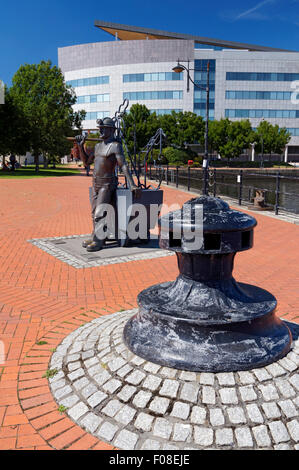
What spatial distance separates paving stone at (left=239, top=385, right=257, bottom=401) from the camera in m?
2.63

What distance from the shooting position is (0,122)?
32844 mm

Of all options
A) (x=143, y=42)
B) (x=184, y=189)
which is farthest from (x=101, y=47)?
(x=184, y=189)

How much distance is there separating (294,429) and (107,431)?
4.02 feet

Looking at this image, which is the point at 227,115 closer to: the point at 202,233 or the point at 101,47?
the point at 101,47

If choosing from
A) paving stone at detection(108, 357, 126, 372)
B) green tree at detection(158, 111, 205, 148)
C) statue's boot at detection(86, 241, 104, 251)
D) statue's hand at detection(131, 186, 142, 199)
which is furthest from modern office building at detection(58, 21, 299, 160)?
paving stone at detection(108, 357, 126, 372)

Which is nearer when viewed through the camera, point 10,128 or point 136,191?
point 136,191

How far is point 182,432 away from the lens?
2.46 m

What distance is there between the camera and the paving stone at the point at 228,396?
2.60m

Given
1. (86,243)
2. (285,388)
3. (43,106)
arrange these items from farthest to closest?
(43,106) → (86,243) → (285,388)

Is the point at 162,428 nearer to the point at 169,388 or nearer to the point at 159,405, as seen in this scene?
the point at 159,405

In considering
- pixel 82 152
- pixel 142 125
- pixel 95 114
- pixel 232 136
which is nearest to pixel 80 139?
pixel 82 152

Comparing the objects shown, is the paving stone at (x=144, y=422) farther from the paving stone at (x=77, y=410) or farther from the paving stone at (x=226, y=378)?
the paving stone at (x=226, y=378)
